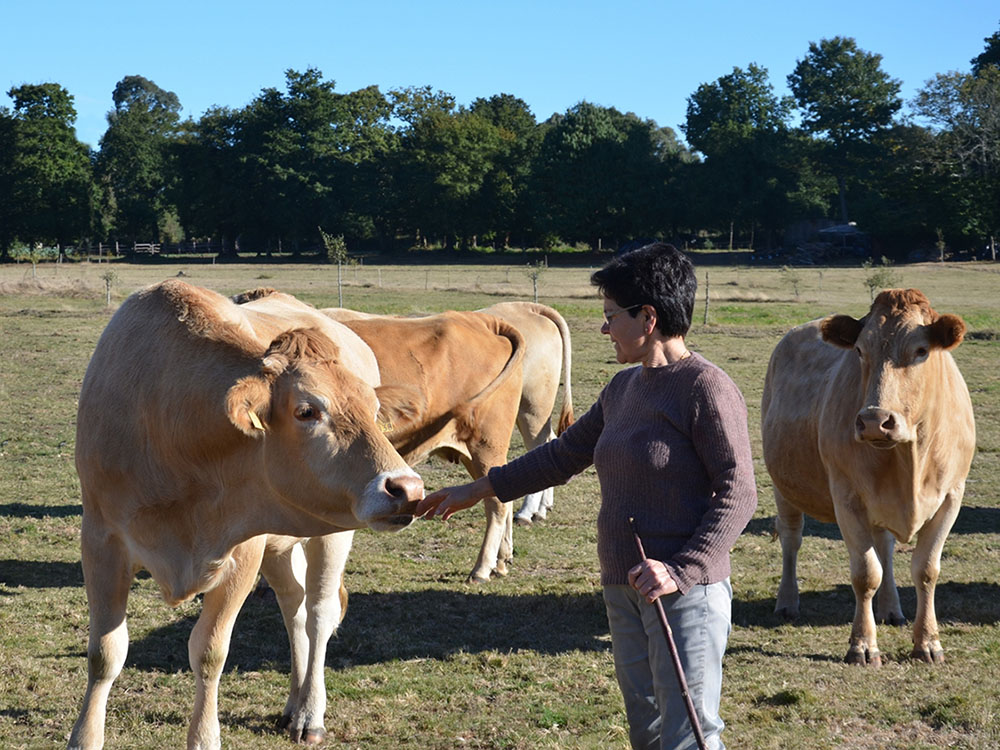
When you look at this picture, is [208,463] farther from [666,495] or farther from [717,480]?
[717,480]

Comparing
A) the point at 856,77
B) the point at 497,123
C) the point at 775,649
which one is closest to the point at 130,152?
the point at 497,123

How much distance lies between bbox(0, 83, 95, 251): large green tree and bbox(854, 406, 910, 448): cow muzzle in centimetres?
7952

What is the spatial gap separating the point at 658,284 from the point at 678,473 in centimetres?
62

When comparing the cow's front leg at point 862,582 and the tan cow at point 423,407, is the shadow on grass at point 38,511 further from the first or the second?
the cow's front leg at point 862,582

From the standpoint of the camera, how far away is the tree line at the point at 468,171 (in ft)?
241

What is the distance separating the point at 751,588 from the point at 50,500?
650 centimetres

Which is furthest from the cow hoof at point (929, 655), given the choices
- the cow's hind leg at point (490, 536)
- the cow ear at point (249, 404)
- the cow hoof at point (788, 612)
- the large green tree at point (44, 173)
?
the large green tree at point (44, 173)

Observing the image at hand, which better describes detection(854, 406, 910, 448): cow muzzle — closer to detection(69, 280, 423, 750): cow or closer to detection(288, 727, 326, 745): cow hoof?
detection(69, 280, 423, 750): cow

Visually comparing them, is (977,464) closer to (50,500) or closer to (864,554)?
(864,554)

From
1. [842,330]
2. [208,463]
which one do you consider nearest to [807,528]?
[842,330]

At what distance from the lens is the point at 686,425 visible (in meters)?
3.25

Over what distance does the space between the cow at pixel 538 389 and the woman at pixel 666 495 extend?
6.13 metres

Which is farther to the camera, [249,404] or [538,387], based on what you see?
[538,387]

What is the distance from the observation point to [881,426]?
18.0 ft
